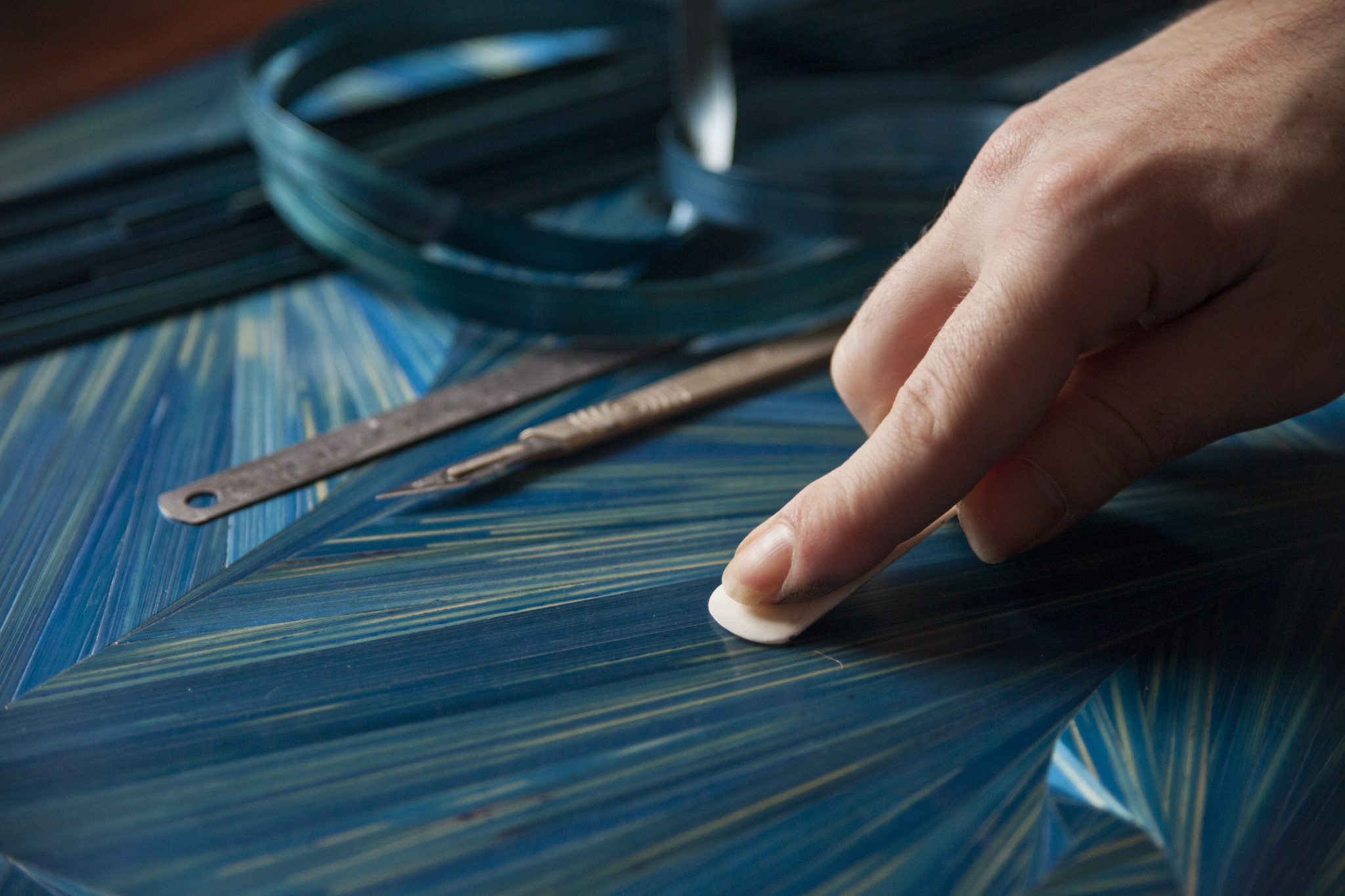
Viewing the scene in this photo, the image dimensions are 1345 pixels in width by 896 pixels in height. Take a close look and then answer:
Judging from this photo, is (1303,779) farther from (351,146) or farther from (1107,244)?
(351,146)

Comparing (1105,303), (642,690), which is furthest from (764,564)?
(1105,303)

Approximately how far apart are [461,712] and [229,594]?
163mm

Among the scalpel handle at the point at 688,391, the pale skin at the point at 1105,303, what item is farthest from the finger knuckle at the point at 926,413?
the scalpel handle at the point at 688,391

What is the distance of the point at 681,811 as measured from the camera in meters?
0.43

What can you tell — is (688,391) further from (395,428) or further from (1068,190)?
(1068,190)

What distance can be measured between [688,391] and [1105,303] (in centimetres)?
31

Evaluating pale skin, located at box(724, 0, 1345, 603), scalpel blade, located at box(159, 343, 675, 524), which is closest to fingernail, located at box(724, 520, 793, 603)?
pale skin, located at box(724, 0, 1345, 603)

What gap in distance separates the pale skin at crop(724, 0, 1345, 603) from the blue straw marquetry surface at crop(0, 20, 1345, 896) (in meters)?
0.06

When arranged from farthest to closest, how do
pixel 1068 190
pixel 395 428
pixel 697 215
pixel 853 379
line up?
pixel 697 215
pixel 395 428
pixel 853 379
pixel 1068 190

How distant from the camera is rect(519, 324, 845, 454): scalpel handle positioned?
2.21 ft

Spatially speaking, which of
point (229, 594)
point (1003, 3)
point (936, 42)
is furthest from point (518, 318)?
point (1003, 3)

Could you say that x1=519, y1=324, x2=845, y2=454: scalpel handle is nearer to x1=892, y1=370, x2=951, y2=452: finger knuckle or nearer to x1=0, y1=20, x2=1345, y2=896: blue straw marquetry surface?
x1=0, y1=20, x2=1345, y2=896: blue straw marquetry surface

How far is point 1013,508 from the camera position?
21.0 inches

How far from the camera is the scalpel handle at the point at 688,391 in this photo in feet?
2.21
